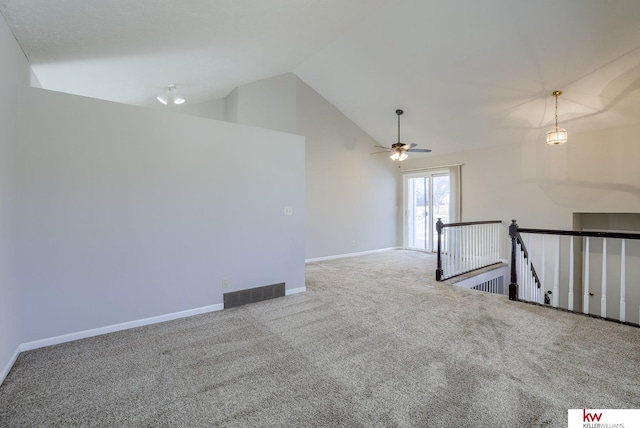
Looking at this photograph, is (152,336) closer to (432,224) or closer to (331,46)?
(331,46)

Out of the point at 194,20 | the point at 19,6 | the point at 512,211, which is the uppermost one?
the point at 194,20

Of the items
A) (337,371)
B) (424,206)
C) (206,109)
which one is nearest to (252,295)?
(337,371)

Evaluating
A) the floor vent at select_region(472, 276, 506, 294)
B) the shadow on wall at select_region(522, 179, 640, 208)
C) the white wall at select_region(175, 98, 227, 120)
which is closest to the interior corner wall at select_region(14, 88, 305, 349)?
the white wall at select_region(175, 98, 227, 120)

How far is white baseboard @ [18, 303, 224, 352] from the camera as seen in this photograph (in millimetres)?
2653

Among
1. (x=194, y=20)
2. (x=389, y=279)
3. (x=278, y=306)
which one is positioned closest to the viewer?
(x=194, y=20)

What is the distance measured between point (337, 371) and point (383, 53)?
4.96m

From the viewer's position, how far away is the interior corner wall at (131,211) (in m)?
2.66

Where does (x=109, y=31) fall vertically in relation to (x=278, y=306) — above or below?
above

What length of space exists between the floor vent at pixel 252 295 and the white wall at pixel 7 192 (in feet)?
6.16

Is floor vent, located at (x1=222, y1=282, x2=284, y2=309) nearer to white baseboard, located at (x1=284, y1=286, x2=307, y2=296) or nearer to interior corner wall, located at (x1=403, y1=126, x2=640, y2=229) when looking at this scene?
white baseboard, located at (x1=284, y1=286, x2=307, y2=296)

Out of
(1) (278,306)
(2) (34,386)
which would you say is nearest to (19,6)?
(2) (34,386)

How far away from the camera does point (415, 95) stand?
5.72 m

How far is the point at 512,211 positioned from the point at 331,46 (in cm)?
517

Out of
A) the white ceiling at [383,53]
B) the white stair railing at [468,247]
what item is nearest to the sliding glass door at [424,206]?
the white stair railing at [468,247]
